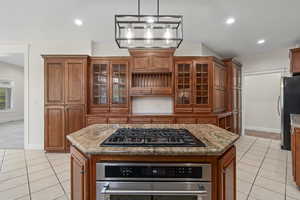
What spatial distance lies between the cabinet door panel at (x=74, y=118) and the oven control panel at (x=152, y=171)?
112 inches

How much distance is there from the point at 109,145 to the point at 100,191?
32 cm

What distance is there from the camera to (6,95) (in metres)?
7.91

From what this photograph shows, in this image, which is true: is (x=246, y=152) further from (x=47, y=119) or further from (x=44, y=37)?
(x=44, y=37)

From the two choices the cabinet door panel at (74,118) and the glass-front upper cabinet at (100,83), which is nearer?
the cabinet door panel at (74,118)

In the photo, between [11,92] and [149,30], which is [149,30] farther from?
[11,92]

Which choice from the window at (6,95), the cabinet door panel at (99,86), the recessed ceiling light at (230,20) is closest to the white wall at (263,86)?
the recessed ceiling light at (230,20)

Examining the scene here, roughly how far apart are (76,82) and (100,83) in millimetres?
545

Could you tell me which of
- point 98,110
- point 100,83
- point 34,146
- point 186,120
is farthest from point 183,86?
point 34,146

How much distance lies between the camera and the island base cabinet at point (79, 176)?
1159 mm

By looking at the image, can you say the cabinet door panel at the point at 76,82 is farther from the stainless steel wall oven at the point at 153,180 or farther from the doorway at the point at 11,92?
the doorway at the point at 11,92

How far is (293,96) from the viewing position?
380 cm

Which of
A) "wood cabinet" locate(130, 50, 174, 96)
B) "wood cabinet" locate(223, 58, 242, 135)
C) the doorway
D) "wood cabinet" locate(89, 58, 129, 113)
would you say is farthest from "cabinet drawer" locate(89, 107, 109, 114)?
the doorway

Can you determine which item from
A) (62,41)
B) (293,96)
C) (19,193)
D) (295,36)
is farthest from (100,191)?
(295,36)

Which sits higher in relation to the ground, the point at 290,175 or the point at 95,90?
the point at 95,90
